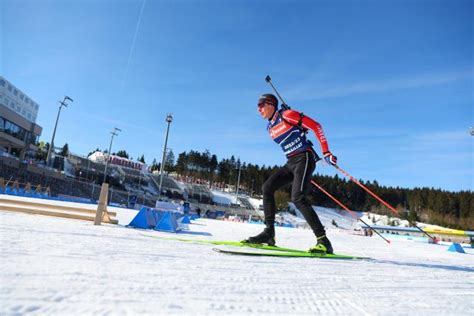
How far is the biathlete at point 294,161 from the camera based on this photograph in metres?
3.47

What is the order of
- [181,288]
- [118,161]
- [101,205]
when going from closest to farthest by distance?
[181,288], [101,205], [118,161]

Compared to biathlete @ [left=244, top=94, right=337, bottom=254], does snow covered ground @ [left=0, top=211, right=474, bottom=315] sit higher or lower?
lower

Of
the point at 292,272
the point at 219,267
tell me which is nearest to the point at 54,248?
the point at 219,267

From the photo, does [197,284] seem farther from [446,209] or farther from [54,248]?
[446,209]

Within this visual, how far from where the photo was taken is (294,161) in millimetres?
3717

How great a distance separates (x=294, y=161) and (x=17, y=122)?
47.3m

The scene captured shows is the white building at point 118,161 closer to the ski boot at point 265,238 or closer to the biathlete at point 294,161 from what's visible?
the biathlete at point 294,161

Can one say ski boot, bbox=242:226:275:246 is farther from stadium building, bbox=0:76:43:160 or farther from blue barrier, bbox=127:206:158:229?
stadium building, bbox=0:76:43:160

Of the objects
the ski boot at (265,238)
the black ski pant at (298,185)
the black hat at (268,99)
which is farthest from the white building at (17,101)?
the ski boot at (265,238)

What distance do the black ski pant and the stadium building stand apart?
1622 inches

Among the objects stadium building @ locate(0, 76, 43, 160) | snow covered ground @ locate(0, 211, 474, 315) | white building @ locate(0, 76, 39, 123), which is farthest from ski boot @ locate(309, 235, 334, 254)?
white building @ locate(0, 76, 39, 123)

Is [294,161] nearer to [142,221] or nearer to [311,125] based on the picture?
[311,125]

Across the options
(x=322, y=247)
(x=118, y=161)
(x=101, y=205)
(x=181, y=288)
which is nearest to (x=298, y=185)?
(x=322, y=247)

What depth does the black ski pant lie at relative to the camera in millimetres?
3461
